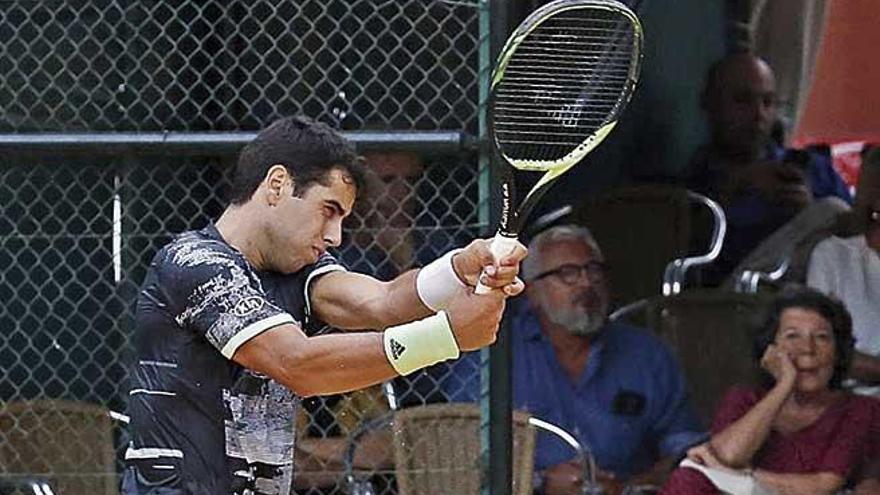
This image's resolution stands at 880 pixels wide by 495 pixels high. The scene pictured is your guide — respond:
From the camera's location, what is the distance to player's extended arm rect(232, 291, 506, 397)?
12.6 ft

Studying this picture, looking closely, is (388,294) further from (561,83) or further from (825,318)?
(825,318)

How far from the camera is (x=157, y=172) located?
6328mm

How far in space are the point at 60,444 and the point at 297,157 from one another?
2215 mm

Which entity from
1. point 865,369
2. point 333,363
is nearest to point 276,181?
point 333,363

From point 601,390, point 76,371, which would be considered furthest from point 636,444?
point 76,371

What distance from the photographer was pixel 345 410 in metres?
6.15

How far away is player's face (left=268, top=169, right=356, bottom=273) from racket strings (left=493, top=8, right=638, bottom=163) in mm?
430

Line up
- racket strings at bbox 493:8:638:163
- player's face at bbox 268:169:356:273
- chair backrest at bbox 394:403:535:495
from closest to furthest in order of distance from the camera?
player's face at bbox 268:169:356:273, racket strings at bbox 493:8:638:163, chair backrest at bbox 394:403:535:495

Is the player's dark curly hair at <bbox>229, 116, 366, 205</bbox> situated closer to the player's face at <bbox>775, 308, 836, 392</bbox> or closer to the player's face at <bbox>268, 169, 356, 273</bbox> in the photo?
the player's face at <bbox>268, 169, 356, 273</bbox>

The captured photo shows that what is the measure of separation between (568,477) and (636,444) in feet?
0.84

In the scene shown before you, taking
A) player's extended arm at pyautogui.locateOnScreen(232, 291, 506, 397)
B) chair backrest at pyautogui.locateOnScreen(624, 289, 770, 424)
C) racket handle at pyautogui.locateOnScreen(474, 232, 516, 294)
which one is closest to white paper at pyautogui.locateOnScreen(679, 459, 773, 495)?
chair backrest at pyautogui.locateOnScreen(624, 289, 770, 424)

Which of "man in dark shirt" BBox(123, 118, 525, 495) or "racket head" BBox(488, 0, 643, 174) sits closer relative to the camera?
"man in dark shirt" BBox(123, 118, 525, 495)

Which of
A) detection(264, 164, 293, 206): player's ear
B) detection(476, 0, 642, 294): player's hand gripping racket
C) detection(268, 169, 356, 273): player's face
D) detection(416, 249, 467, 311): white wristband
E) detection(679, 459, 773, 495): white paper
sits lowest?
detection(679, 459, 773, 495): white paper

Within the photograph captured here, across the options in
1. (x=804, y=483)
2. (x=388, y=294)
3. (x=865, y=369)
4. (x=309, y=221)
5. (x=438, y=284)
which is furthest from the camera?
(x=865, y=369)
